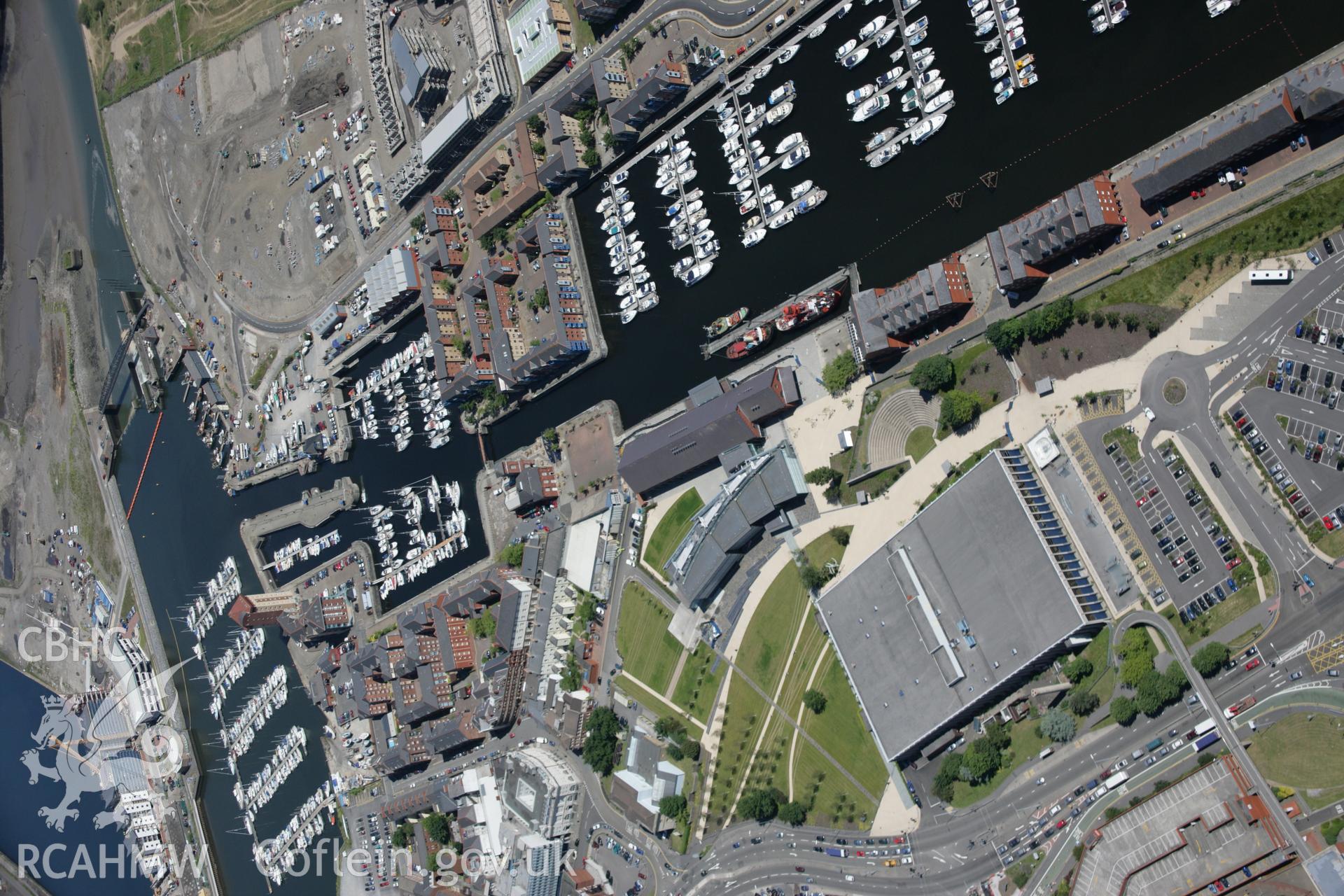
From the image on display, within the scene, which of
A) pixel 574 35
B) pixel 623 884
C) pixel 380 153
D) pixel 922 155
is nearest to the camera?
pixel 922 155

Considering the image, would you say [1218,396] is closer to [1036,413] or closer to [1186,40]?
[1036,413]


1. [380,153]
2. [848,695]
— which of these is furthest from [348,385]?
[848,695]

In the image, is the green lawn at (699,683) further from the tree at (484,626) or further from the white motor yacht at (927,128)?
the white motor yacht at (927,128)

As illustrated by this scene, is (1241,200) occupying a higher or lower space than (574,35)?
lower

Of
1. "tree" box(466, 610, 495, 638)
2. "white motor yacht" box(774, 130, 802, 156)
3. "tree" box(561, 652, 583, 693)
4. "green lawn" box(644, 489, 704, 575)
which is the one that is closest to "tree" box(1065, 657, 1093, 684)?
"green lawn" box(644, 489, 704, 575)

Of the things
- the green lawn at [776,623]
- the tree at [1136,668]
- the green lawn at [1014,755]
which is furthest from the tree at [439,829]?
the tree at [1136,668]
